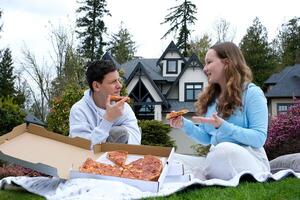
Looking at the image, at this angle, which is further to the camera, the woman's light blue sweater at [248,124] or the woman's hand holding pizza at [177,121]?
the woman's hand holding pizza at [177,121]

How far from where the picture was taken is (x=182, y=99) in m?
31.3

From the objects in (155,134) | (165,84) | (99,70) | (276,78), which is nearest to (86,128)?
(99,70)

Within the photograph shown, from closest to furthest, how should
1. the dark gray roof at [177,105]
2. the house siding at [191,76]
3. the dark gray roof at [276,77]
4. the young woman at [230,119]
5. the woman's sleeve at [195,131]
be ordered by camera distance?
the young woman at [230,119] < the woman's sleeve at [195,131] < the dark gray roof at [177,105] < the house siding at [191,76] < the dark gray roof at [276,77]

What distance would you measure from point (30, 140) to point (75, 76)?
2502 centimetres

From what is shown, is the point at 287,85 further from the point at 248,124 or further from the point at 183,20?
the point at 248,124

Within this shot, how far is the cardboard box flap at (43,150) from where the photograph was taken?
3.48 m

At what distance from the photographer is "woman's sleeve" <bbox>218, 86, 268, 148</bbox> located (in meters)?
3.82

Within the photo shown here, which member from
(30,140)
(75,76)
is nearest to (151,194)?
(30,140)

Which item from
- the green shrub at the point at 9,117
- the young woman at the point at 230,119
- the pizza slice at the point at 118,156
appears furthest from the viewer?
the green shrub at the point at 9,117

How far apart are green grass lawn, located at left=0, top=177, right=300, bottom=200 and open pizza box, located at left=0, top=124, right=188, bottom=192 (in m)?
0.22

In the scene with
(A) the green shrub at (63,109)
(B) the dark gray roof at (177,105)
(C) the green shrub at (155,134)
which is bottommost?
(C) the green shrub at (155,134)

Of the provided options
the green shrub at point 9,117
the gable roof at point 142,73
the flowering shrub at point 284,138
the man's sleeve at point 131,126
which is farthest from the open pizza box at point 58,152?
the gable roof at point 142,73

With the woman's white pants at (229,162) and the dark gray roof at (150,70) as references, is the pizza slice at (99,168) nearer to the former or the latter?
the woman's white pants at (229,162)

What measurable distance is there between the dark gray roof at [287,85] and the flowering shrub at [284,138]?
65.4ft
